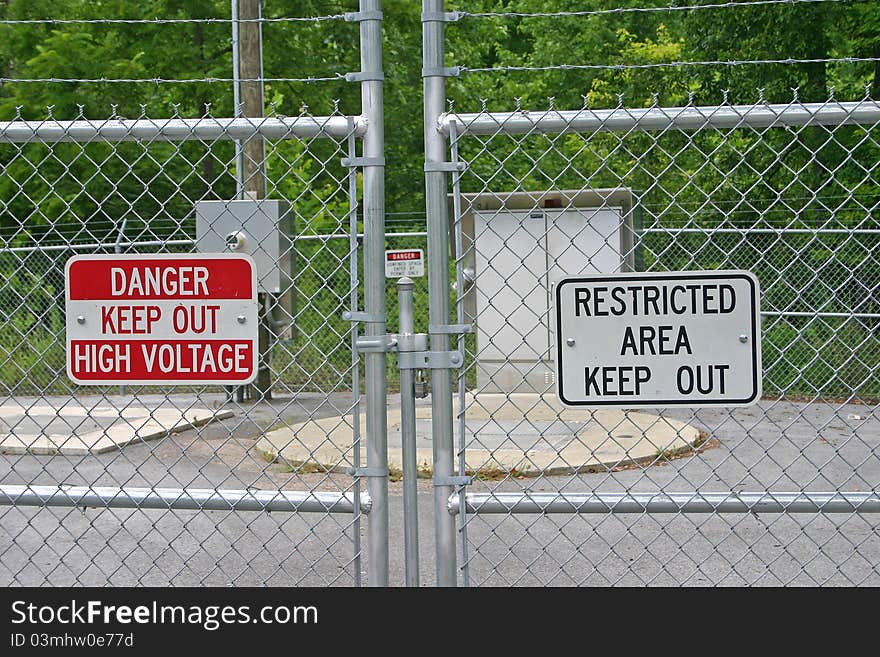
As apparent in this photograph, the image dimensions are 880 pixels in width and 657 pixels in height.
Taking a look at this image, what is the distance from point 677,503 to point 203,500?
142cm

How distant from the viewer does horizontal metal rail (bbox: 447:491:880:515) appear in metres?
3.12

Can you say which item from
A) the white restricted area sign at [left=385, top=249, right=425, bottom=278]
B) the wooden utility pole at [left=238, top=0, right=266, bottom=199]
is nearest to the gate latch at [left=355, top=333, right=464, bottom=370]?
the white restricted area sign at [left=385, top=249, right=425, bottom=278]

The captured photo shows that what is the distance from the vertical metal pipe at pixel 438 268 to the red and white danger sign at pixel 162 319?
53 centimetres

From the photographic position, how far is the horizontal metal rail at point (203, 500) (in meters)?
3.14

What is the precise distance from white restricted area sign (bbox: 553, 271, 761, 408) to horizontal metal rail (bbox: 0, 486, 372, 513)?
33.5 inches

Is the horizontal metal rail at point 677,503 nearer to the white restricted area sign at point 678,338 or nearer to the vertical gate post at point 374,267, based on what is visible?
the vertical gate post at point 374,267

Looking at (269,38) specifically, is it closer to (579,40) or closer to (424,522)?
(579,40)

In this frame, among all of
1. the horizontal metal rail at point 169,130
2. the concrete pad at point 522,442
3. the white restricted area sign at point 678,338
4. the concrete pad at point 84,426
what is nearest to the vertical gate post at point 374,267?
the horizontal metal rail at point 169,130

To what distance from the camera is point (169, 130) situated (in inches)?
124

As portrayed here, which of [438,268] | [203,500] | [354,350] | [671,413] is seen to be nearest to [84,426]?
[671,413]

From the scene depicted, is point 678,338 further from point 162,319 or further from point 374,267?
point 162,319

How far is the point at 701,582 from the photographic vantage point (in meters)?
5.49

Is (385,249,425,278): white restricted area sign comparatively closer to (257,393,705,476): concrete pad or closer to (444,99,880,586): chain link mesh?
(444,99,880,586): chain link mesh
